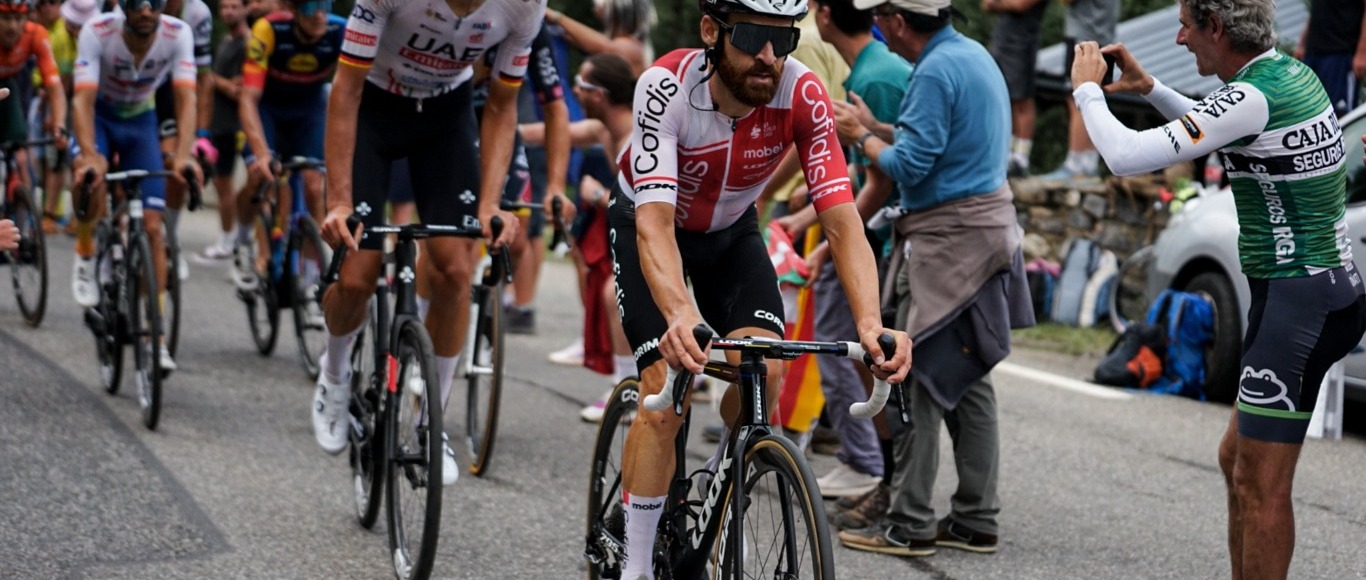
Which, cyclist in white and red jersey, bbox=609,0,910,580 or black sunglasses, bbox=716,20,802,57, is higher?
black sunglasses, bbox=716,20,802,57

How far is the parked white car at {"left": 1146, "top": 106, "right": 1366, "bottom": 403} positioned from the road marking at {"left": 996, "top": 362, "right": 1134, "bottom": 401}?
1.83ft

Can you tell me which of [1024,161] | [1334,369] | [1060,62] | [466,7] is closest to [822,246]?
[466,7]

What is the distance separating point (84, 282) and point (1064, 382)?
6.02 m

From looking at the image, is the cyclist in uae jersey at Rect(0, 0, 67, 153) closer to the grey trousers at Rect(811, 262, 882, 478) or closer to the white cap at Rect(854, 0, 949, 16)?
the grey trousers at Rect(811, 262, 882, 478)

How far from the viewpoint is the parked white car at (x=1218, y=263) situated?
8297 mm

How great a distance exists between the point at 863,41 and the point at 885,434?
1597 millimetres

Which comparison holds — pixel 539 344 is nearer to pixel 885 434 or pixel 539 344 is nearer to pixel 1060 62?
pixel 885 434

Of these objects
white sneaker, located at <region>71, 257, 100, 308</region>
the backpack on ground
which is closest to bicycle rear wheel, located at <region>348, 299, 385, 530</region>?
white sneaker, located at <region>71, 257, 100, 308</region>

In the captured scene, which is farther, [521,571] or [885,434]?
[885,434]

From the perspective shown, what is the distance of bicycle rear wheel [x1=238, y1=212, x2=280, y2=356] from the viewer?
9.27 m

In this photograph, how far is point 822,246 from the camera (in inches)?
251

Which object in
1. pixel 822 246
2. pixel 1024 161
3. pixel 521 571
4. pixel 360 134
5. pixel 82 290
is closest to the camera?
pixel 521 571

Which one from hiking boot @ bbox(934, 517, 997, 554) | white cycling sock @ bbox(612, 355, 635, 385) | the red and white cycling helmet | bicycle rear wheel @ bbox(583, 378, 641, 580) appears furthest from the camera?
the red and white cycling helmet

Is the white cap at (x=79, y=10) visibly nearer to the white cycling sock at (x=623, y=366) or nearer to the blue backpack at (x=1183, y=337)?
the white cycling sock at (x=623, y=366)
